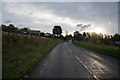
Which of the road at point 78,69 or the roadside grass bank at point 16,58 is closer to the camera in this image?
the road at point 78,69

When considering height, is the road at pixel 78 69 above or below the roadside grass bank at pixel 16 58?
below

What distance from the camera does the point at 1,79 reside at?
16.0ft

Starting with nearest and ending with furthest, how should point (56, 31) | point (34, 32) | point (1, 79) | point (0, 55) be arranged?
point (1, 79)
point (0, 55)
point (34, 32)
point (56, 31)

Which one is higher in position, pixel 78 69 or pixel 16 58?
pixel 16 58

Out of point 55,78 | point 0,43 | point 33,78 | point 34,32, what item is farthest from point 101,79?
point 34,32

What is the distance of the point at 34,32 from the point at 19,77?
12.7 meters

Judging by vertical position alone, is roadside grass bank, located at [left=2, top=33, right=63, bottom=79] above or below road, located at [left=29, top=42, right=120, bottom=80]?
above

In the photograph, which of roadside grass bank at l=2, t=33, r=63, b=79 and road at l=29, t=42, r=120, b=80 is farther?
roadside grass bank at l=2, t=33, r=63, b=79

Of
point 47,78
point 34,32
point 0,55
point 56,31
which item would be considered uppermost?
point 56,31

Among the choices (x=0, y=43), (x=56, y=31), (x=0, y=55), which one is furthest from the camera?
(x=56, y=31)

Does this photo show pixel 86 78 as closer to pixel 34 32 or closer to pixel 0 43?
pixel 0 43

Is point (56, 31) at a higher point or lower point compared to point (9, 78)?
higher

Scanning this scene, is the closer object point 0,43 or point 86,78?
point 86,78

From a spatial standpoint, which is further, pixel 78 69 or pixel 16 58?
pixel 16 58
